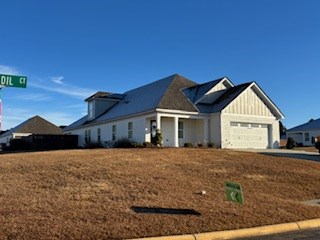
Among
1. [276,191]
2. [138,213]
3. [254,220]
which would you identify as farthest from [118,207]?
[276,191]

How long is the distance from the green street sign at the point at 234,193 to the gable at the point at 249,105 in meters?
19.9

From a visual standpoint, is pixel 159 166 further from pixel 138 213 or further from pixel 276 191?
pixel 138 213

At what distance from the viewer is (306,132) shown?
57.0 metres

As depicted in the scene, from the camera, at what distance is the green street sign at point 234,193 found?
1044 centimetres

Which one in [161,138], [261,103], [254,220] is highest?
[261,103]

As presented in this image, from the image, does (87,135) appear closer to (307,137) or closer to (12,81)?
(12,81)

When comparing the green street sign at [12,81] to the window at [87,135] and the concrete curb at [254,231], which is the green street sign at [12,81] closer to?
the concrete curb at [254,231]

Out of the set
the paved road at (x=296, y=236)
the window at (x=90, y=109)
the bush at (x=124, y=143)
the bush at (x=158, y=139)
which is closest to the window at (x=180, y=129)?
the bush at (x=158, y=139)

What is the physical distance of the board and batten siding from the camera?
102 feet

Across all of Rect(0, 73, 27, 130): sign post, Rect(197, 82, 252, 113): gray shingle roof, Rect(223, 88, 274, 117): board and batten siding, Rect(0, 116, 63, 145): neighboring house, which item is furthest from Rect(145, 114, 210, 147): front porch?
Rect(0, 116, 63, 145): neighboring house

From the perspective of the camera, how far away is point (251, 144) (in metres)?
32.0

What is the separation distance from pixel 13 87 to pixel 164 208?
4718 millimetres

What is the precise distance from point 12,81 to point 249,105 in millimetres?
25313

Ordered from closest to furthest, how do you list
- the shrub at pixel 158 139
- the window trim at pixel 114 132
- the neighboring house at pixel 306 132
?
the shrub at pixel 158 139
the window trim at pixel 114 132
the neighboring house at pixel 306 132
